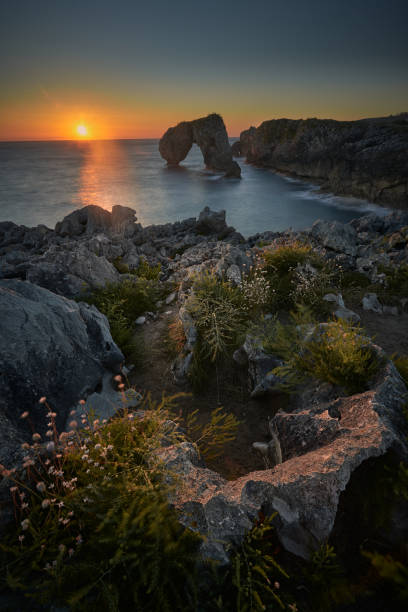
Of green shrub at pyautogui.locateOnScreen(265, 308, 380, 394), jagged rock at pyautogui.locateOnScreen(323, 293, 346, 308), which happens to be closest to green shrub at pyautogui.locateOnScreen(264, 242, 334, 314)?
jagged rock at pyautogui.locateOnScreen(323, 293, 346, 308)

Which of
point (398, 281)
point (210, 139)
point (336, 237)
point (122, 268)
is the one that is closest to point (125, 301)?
point (122, 268)

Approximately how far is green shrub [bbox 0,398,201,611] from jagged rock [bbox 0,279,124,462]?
1.05m

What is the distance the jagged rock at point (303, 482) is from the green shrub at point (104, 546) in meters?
0.21

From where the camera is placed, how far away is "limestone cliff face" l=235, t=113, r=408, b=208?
149 feet

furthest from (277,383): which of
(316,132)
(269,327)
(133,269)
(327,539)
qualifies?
(316,132)

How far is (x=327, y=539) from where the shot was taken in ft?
7.30

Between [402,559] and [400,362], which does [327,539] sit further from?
[400,362]

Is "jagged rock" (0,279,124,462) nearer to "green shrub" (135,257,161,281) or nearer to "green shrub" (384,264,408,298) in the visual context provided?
"green shrub" (135,257,161,281)

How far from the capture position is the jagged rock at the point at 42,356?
3846mm

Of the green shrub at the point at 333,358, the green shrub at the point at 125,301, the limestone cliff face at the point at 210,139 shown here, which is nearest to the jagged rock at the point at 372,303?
the green shrub at the point at 333,358

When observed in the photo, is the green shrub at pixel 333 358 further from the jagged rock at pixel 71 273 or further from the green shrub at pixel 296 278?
the jagged rock at pixel 71 273

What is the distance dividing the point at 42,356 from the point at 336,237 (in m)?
11.9

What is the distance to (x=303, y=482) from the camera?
8.14 ft

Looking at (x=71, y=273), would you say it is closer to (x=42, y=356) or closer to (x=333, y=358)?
(x=42, y=356)
